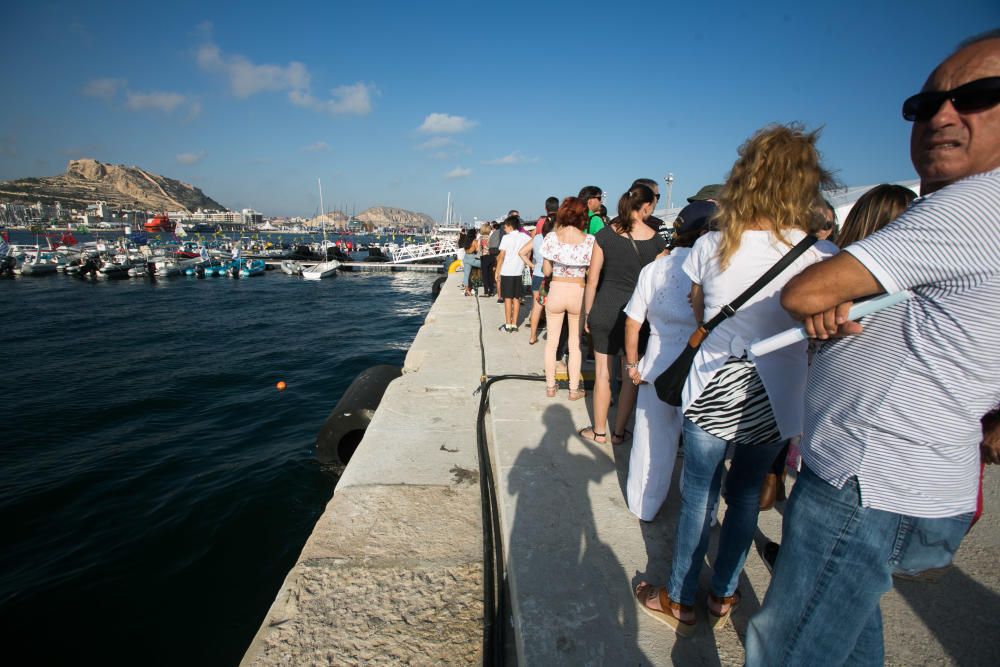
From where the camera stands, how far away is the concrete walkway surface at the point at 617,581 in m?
1.80

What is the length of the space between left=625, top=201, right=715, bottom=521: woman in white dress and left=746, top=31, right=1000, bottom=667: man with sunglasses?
42.8 inches

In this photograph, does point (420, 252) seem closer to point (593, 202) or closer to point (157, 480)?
point (157, 480)

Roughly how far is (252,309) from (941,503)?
24.0 m

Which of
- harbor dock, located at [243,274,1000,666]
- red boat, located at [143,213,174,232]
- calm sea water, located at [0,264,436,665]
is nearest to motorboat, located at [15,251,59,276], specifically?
calm sea water, located at [0,264,436,665]

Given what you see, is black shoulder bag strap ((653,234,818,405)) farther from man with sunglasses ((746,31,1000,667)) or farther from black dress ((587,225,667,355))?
black dress ((587,225,667,355))

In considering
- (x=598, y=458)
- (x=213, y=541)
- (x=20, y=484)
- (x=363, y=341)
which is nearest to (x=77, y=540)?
(x=213, y=541)

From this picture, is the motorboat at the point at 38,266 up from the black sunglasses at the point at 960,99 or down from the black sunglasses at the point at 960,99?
down

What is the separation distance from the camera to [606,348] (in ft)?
11.4

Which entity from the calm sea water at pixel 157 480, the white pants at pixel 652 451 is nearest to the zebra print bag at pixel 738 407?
the white pants at pixel 652 451

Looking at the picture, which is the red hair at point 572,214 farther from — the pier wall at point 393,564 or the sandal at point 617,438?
the pier wall at point 393,564

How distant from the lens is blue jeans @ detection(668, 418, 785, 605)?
1810 millimetres

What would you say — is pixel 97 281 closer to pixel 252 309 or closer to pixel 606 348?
pixel 252 309

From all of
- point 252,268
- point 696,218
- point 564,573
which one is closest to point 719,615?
point 564,573

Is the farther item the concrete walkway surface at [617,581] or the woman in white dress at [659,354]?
the woman in white dress at [659,354]
